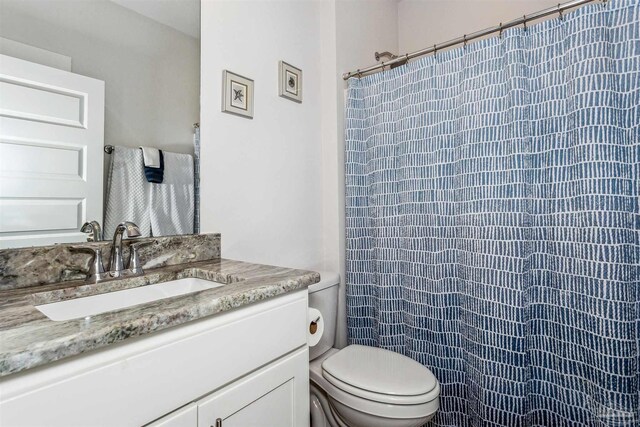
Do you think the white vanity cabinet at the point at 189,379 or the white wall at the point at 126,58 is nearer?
the white vanity cabinet at the point at 189,379

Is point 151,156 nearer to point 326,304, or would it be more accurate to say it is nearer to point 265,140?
point 265,140

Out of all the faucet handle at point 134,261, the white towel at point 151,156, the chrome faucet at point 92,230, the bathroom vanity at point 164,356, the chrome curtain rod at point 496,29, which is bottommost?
the bathroom vanity at point 164,356

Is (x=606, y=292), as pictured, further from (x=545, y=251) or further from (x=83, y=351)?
(x=83, y=351)

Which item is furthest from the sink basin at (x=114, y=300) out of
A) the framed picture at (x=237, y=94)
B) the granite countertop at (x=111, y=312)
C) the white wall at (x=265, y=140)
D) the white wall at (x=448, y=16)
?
the white wall at (x=448, y=16)

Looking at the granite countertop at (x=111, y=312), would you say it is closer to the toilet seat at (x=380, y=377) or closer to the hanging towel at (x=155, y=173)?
the hanging towel at (x=155, y=173)

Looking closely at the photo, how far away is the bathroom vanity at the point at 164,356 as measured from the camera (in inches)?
19.3

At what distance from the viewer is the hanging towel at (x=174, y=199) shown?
116 centimetres

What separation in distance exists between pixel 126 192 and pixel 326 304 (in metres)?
0.94

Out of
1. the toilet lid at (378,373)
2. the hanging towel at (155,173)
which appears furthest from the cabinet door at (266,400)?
the hanging towel at (155,173)

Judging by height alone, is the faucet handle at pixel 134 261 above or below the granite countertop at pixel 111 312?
above

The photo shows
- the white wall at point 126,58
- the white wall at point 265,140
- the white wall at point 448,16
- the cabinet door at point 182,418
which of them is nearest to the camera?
the cabinet door at point 182,418

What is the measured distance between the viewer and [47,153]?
0.91 meters

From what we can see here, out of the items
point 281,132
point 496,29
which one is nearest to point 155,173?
point 281,132

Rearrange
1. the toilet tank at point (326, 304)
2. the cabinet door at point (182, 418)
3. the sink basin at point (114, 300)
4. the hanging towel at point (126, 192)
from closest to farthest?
the cabinet door at point (182, 418), the sink basin at point (114, 300), the hanging towel at point (126, 192), the toilet tank at point (326, 304)
